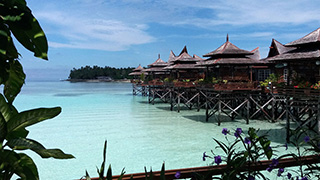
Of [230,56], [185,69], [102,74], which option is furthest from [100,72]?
[230,56]

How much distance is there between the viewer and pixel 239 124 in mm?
17922

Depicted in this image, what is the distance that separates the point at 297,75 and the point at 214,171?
471 inches

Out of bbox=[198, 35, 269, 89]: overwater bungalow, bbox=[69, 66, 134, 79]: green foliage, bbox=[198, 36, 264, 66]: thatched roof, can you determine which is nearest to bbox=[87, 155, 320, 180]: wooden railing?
bbox=[198, 36, 264, 66]: thatched roof

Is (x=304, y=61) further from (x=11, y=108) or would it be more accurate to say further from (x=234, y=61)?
(x=11, y=108)

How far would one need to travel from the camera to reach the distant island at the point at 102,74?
136875 millimetres

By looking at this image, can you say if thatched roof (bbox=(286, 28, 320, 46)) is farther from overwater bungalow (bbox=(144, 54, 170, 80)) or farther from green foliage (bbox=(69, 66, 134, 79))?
green foliage (bbox=(69, 66, 134, 79))

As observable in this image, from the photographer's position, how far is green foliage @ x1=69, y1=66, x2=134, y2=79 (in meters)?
137

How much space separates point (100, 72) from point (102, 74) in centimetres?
163

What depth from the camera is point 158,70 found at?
36000 millimetres

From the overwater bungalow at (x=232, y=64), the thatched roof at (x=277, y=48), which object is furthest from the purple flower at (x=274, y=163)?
the thatched roof at (x=277, y=48)

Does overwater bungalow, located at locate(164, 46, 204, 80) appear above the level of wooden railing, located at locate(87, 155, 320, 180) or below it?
above

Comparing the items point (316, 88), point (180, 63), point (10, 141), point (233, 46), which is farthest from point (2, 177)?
point (180, 63)

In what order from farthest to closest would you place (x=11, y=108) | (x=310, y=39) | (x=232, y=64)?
(x=232, y=64) < (x=310, y=39) < (x=11, y=108)

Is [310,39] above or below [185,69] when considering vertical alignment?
above
